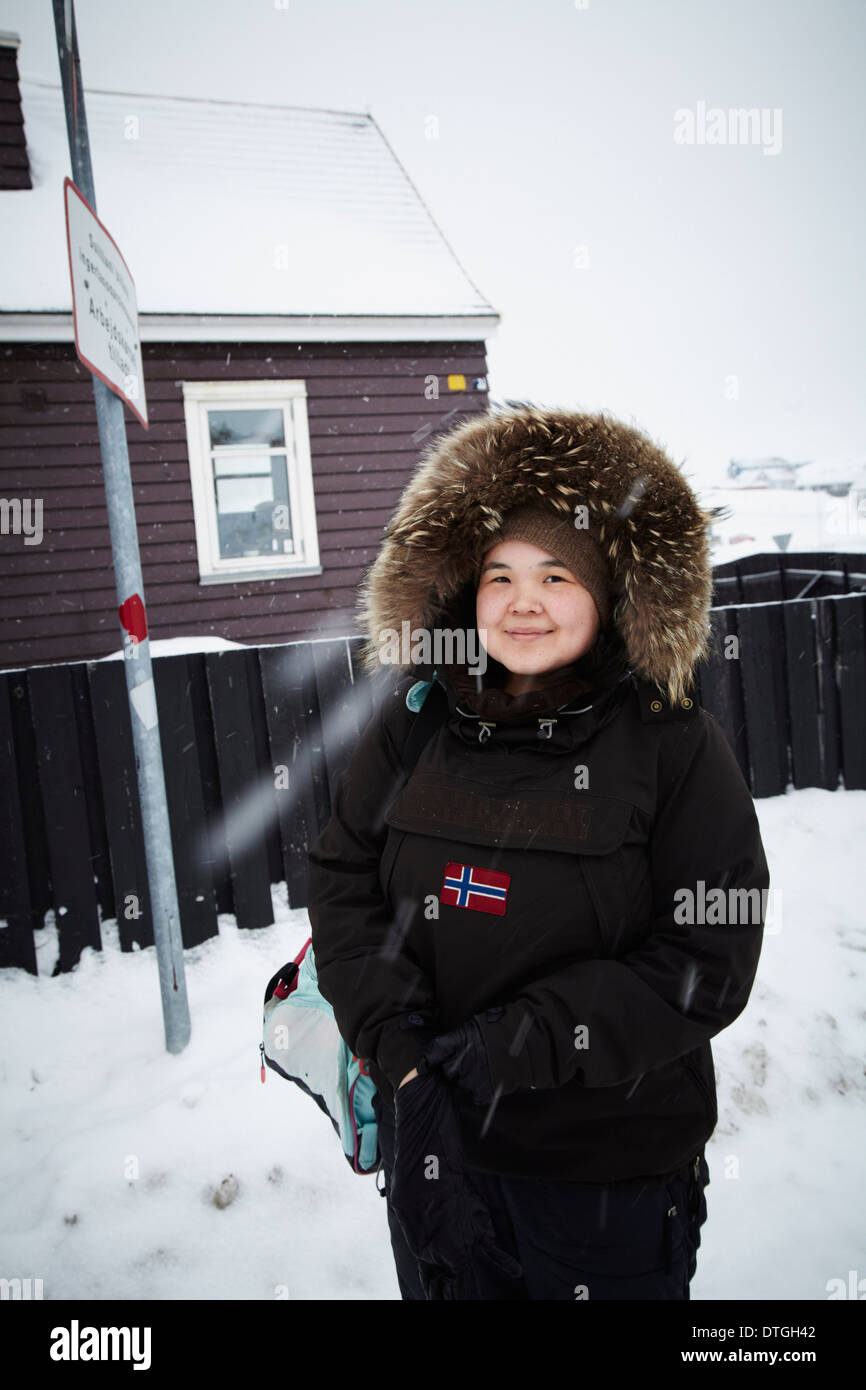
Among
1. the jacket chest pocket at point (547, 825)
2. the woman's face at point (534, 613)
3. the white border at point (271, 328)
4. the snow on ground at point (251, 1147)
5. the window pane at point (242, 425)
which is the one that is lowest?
the snow on ground at point (251, 1147)

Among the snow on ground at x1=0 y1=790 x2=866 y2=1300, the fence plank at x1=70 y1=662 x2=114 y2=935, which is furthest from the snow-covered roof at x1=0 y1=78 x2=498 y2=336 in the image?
the snow on ground at x1=0 y1=790 x2=866 y2=1300

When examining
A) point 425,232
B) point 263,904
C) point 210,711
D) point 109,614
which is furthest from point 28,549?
point 425,232

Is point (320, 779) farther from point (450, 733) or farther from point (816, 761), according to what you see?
point (816, 761)

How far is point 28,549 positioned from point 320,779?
201 inches

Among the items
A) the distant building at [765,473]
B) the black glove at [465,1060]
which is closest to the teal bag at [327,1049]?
the black glove at [465,1060]

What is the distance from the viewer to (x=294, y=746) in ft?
11.7

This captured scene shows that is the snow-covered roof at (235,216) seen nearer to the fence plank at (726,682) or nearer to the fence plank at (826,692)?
the fence plank at (726,682)

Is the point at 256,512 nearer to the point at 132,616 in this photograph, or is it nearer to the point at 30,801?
the point at 30,801

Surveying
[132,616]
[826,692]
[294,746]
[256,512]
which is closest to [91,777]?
[294,746]

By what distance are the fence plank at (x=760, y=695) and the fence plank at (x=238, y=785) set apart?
288 centimetres

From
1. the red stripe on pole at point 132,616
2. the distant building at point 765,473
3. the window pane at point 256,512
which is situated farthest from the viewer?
the distant building at point 765,473

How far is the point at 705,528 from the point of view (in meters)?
1.40

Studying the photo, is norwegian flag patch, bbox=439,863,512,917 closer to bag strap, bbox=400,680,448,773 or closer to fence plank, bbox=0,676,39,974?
bag strap, bbox=400,680,448,773

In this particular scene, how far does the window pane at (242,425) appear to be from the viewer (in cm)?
772
